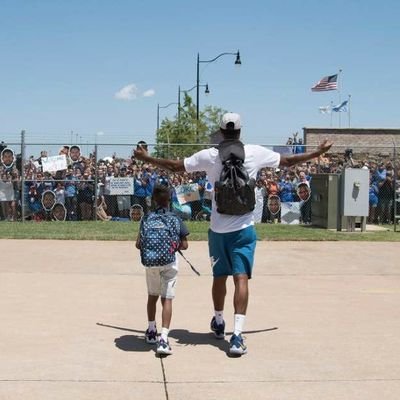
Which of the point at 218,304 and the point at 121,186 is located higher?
the point at 121,186

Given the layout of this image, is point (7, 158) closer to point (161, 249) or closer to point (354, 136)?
point (161, 249)

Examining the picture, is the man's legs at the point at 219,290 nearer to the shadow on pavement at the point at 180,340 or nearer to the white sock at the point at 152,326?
the shadow on pavement at the point at 180,340

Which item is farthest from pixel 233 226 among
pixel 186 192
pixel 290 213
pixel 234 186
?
pixel 290 213

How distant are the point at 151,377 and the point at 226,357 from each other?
2.70 feet

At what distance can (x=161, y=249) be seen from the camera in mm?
5875

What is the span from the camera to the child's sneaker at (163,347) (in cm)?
563

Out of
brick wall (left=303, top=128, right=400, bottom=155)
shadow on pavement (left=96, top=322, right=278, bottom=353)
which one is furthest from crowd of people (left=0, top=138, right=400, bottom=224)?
brick wall (left=303, top=128, right=400, bottom=155)

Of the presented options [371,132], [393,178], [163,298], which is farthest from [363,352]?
[371,132]

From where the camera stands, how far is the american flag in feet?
109

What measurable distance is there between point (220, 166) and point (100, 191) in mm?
13230

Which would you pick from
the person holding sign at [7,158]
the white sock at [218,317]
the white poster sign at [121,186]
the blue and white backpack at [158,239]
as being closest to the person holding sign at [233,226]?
the white sock at [218,317]

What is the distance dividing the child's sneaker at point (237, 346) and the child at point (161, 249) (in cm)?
53

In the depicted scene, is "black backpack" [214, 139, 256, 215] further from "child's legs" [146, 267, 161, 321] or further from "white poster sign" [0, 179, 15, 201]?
"white poster sign" [0, 179, 15, 201]

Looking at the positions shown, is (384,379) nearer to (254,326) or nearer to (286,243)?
(254,326)
